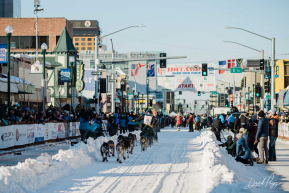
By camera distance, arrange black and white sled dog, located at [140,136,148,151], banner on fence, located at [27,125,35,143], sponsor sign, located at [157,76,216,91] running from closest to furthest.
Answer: black and white sled dog, located at [140,136,148,151] → banner on fence, located at [27,125,35,143] → sponsor sign, located at [157,76,216,91]

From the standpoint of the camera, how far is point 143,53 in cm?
17950

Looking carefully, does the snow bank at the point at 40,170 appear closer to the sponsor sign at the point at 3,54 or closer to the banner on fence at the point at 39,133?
the banner on fence at the point at 39,133

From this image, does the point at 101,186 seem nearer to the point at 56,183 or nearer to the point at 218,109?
the point at 56,183

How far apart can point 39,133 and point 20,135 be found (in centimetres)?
253

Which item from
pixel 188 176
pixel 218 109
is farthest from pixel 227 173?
pixel 218 109

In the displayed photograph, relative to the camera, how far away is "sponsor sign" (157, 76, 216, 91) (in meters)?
66.5

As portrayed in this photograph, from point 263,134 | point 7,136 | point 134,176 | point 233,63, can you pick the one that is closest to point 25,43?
point 233,63

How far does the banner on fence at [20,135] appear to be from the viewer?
19.5 metres

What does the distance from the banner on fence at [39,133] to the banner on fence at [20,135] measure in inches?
53.9

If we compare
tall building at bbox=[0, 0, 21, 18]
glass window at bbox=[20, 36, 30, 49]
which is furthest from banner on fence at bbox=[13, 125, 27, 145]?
tall building at bbox=[0, 0, 21, 18]

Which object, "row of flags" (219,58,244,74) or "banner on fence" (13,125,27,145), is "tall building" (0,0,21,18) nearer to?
"row of flags" (219,58,244,74)

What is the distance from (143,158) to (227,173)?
24.8 feet

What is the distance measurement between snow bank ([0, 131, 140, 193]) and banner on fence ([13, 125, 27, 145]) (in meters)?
5.92

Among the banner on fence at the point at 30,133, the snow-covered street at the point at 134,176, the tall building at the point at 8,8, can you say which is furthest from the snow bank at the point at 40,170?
the tall building at the point at 8,8
